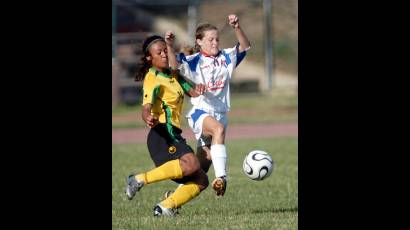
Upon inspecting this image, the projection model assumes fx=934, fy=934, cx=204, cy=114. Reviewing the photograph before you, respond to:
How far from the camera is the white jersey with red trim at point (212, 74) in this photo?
926cm

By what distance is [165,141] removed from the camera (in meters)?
8.45

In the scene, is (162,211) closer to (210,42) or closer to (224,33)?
(210,42)

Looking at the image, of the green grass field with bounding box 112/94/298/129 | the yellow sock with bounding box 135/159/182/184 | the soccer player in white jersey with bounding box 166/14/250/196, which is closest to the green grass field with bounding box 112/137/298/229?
the yellow sock with bounding box 135/159/182/184

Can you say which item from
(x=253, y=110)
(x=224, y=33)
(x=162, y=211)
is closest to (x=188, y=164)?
(x=162, y=211)

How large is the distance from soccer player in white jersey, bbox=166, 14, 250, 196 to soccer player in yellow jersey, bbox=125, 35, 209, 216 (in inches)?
19.1

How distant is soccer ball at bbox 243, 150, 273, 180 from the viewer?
8.95m

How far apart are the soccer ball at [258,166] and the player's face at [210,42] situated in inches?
44.7

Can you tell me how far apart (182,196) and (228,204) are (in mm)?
1007

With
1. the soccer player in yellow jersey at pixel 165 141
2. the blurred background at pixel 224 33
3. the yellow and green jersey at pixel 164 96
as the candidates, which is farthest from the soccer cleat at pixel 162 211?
the blurred background at pixel 224 33

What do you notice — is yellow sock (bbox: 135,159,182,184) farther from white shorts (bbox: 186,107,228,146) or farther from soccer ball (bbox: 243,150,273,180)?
soccer ball (bbox: 243,150,273,180)
